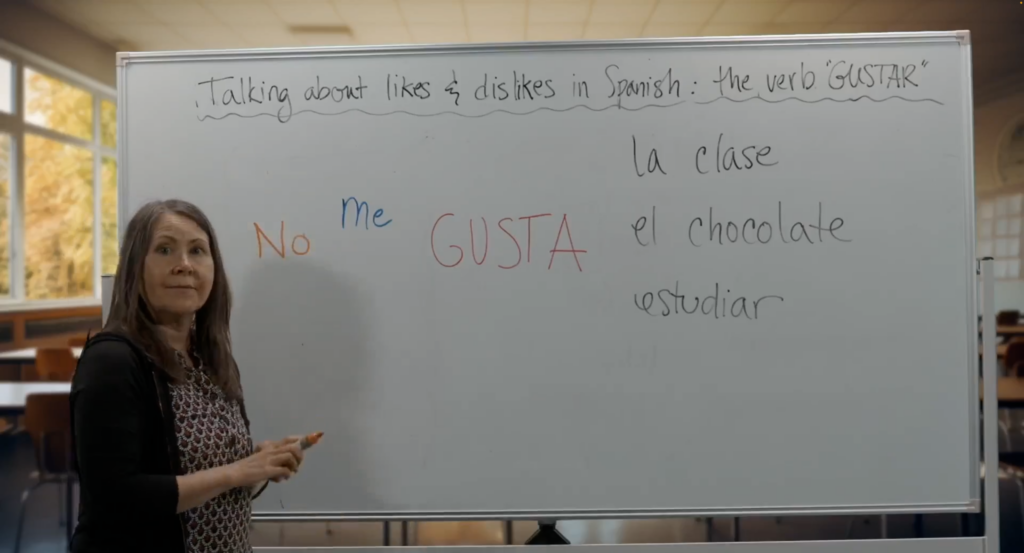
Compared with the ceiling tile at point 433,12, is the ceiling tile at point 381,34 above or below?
below

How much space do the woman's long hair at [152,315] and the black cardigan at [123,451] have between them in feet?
0.12

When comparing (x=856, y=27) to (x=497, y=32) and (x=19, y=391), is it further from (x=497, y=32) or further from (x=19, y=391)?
(x=19, y=391)

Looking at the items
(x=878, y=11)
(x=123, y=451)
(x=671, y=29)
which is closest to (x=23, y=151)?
(x=123, y=451)

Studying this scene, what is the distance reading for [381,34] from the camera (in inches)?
115

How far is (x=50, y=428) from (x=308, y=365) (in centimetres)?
164

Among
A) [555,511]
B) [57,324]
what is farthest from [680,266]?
[57,324]

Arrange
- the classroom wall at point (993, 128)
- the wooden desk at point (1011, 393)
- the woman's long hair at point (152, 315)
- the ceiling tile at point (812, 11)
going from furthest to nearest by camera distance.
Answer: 1. the ceiling tile at point (812, 11)
2. the classroom wall at point (993, 128)
3. the wooden desk at point (1011, 393)
4. the woman's long hair at point (152, 315)

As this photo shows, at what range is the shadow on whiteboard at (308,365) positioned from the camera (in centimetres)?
167

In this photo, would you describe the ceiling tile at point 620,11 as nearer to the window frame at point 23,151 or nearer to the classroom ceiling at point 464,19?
the classroom ceiling at point 464,19

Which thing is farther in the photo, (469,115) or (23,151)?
(23,151)

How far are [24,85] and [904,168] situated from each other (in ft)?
12.1

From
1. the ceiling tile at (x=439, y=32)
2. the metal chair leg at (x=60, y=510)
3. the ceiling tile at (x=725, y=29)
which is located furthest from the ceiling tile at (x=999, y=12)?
the metal chair leg at (x=60, y=510)

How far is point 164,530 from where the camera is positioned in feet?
3.50

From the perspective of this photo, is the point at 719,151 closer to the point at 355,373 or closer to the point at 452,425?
the point at 452,425
